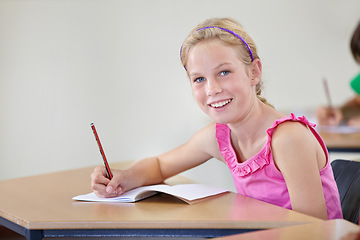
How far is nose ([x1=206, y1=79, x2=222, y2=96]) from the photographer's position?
1.57 meters

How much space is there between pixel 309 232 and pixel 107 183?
0.74 meters

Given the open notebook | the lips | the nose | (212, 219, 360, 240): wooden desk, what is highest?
the nose

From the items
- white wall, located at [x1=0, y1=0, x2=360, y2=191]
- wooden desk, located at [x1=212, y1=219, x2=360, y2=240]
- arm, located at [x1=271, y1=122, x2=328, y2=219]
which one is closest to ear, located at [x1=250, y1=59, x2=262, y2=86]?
arm, located at [x1=271, y1=122, x2=328, y2=219]

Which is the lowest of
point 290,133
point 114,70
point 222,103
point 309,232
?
point 309,232

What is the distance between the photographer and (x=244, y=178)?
1.67m

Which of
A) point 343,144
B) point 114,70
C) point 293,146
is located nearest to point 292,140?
point 293,146

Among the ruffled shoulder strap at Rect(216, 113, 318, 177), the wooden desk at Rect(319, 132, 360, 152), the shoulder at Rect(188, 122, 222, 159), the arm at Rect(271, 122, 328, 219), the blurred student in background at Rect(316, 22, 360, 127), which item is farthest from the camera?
the blurred student in background at Rect(316, 22, 360, 127)

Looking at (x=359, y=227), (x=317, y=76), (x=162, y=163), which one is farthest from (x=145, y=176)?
(x=317, y=76)

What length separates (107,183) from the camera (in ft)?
5.29

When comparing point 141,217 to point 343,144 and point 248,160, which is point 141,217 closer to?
point 248,160

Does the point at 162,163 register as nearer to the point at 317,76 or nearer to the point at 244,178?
the point at 244,178

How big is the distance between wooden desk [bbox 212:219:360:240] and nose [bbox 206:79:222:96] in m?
0.58

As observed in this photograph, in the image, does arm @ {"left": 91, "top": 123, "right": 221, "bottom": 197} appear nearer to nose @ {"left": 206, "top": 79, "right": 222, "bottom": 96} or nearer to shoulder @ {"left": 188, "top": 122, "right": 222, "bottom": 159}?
shoulder @ {"left": 188, "top": 122, "right": 222, "bottom": 159}

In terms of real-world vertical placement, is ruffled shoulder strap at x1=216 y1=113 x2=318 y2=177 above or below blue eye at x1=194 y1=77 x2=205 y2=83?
below
